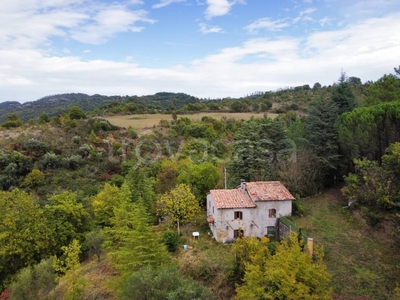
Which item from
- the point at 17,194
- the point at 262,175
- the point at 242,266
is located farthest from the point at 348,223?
the point at 17,194

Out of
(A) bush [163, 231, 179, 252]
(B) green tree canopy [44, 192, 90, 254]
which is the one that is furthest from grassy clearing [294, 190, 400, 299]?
(B) green tree canopy [44, 192, 90, 254]

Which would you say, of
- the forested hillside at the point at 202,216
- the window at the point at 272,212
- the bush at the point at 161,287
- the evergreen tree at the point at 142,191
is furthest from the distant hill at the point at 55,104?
the bush at the point at 161,287

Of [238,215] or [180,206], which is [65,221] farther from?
[238,215]

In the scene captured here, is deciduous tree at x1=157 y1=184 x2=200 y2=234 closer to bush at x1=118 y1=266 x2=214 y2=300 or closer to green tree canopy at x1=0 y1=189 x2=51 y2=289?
bush at x1=118 y1=266 x2=214 y2=300

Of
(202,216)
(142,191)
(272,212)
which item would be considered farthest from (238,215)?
(142,191)

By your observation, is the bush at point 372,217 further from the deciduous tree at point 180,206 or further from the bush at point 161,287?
the bush at point 161,287

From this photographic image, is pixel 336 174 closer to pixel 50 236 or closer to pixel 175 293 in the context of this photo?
pixel 175 293
